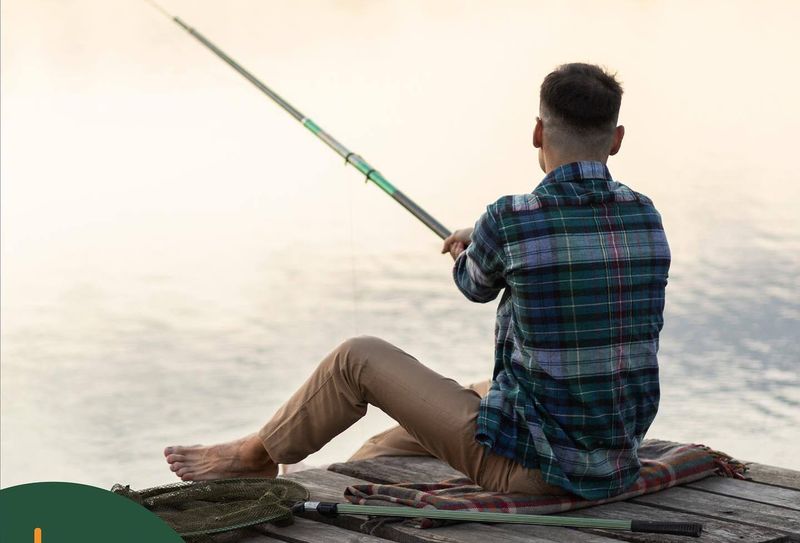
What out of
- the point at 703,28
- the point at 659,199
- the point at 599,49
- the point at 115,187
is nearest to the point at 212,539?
the point at 659,199

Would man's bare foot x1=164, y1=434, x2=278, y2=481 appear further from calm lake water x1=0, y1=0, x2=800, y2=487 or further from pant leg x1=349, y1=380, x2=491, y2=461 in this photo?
calm lake water x1=0, y1=0, x2=800, y2=487

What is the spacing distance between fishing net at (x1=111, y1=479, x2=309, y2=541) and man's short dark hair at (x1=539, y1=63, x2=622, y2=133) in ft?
2.70

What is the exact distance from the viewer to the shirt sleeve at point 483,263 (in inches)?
88.7

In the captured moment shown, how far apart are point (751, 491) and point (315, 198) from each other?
19.6 ft

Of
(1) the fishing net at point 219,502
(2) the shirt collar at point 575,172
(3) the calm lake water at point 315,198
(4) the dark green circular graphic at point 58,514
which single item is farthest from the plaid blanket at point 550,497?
(3) the calm lake water at point 315,198

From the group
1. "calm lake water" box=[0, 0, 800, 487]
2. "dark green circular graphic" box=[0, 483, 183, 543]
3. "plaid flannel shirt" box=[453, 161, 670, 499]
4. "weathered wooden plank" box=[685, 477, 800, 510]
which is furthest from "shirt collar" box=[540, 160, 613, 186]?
"calm lake water" box=[0, 0, 800, 487]

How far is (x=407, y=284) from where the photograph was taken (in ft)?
21.5

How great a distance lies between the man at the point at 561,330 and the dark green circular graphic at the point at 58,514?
2.44 ft

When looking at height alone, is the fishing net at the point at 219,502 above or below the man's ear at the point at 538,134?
below

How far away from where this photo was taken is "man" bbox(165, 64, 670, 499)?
2244 millimetres

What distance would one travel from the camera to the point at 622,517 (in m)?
2.31

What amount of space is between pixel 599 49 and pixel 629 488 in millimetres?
8068

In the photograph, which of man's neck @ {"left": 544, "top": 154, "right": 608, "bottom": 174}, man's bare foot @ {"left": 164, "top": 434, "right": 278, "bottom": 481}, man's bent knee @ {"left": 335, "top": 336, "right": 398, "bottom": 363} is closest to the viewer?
man's neck @ {"left": 544, "top": 154, "right": 608, "bottom": 174}

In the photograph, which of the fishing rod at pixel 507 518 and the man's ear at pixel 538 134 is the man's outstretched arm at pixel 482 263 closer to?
the man's ear at pixel 538 134
